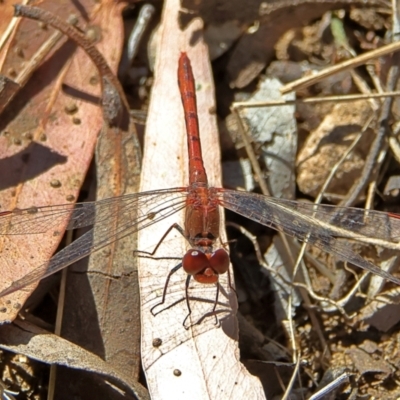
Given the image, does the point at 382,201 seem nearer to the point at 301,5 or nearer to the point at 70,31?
the point at 301,5

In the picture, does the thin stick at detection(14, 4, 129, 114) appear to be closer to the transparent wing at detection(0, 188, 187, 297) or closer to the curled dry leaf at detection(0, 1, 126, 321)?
the curled dry leaf at detection(0, 1, 126, 321)

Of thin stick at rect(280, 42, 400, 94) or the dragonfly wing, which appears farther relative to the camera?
thin stick at rect(280, 42, 400, 94)

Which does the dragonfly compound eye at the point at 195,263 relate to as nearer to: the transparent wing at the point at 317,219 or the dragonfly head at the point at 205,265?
the dragonfly head at the point at 205,265

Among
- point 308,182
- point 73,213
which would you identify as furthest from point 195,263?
point 308,182

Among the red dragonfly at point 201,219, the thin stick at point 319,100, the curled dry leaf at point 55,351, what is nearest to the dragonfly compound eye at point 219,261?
the red dragonfly at point 201,219

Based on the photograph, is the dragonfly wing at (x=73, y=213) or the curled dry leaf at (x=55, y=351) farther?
the dragonfly wing at (x=73, y=213)

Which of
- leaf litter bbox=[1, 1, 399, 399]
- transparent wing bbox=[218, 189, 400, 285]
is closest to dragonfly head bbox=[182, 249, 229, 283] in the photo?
leaf litter bbox=[1, 1, 399, 399]

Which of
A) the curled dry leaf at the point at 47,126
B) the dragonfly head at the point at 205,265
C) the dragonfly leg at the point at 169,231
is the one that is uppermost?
the curled dry leaf at the point at 47,126
